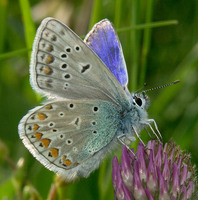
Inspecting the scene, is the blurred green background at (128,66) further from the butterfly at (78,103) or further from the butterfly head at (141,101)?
the butterfly head at (141,101)

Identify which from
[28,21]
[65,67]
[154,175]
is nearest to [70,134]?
[65,67]

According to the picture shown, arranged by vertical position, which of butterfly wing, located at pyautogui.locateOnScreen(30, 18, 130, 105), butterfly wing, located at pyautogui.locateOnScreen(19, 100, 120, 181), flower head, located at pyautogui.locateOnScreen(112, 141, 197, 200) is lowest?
flower head, located at pyautogui.locateOnScreen(112, 141, 197, 200)

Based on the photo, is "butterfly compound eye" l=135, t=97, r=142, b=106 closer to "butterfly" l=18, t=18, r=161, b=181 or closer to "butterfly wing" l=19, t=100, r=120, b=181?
"butterfly" l=18, t=18, r=161, b=181

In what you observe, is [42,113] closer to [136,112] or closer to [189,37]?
[136,112]

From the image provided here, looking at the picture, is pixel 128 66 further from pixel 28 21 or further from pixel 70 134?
pixel 70 134

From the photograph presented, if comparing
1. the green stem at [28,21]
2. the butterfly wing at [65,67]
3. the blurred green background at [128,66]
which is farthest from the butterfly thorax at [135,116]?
the green stem at [28,21]

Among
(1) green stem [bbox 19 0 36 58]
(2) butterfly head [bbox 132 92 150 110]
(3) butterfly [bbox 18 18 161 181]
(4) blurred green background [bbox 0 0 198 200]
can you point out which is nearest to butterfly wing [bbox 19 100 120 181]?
(3) butterfly [bbox 18 18 161 181]
